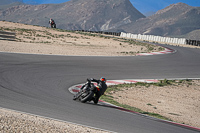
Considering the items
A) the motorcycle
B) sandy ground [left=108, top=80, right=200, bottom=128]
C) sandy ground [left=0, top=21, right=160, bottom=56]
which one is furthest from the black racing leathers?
sandy ground [left=0, top=21, right=160, bottom=56]

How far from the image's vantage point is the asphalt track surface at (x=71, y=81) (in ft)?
27.0

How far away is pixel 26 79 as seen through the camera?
12750mm

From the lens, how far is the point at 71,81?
14.2m

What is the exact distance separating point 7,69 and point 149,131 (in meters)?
8.43

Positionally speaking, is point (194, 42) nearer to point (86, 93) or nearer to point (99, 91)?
point (99, 91)

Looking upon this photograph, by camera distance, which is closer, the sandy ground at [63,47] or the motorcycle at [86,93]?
the motorcycle at [86,93]

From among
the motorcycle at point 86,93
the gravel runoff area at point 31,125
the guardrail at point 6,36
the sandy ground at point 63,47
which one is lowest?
the gravel runoff area at point 31,125

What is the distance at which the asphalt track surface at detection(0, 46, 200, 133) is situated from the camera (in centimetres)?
823

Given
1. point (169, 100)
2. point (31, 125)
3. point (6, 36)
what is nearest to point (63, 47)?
point (6, 36)

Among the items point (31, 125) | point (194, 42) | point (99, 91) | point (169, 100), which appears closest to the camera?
point (31, 125)

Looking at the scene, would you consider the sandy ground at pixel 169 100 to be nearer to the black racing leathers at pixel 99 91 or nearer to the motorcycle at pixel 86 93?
the black racing leathers at pixel 99 91

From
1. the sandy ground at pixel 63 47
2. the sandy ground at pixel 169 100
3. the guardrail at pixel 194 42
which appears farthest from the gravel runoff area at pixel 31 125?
the guardrail at pixel 194 42

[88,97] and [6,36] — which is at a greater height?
[6,36]

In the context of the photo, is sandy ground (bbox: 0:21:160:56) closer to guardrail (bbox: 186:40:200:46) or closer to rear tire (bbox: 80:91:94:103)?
rear tire (bbox: 80:91:94:103)
